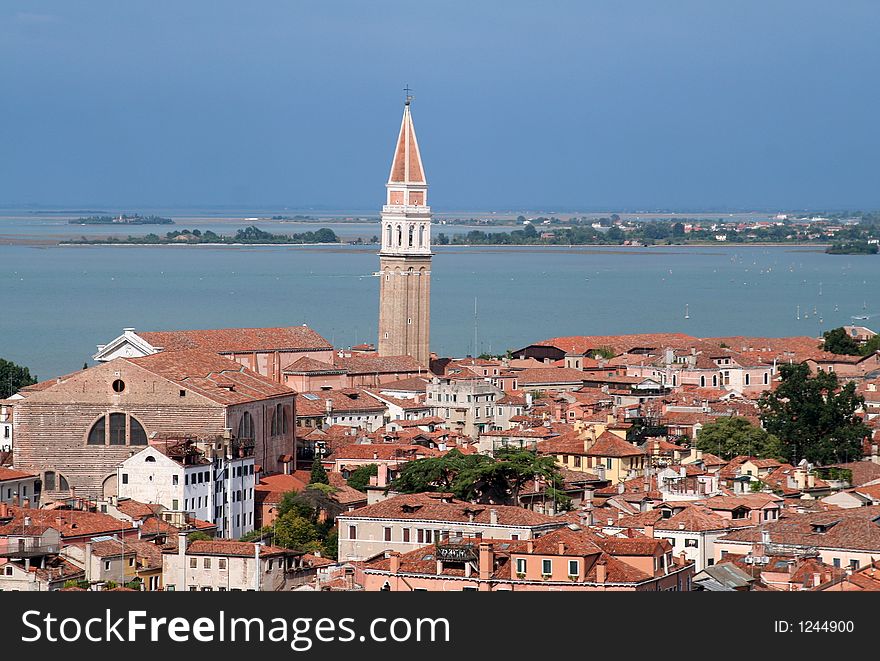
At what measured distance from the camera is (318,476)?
1133 inches

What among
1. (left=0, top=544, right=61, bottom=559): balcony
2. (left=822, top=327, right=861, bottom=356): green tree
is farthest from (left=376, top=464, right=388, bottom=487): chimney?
(left=822, top=327, right=861, bottom=356): green tree

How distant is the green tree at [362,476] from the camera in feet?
94.3

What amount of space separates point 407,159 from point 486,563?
111 ft

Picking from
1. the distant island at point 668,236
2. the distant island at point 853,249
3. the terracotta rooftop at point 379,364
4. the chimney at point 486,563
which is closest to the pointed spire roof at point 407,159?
the terracotta rooftop at point 379,364

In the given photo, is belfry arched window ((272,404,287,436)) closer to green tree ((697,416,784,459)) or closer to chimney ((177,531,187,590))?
green tree ((697,416,784,459))

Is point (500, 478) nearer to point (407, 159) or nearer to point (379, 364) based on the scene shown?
point (379, 364)

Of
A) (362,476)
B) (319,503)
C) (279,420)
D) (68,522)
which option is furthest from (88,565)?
(279,420)

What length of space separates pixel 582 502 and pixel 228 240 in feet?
472

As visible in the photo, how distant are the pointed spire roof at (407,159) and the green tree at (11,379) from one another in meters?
11.2

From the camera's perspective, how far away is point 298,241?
561 ft

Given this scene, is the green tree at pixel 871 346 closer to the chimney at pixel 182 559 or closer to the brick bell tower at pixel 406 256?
the brick bell tower at pixel 406 256

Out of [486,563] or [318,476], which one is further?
[318,476]

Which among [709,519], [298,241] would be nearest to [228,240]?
[298,241]
